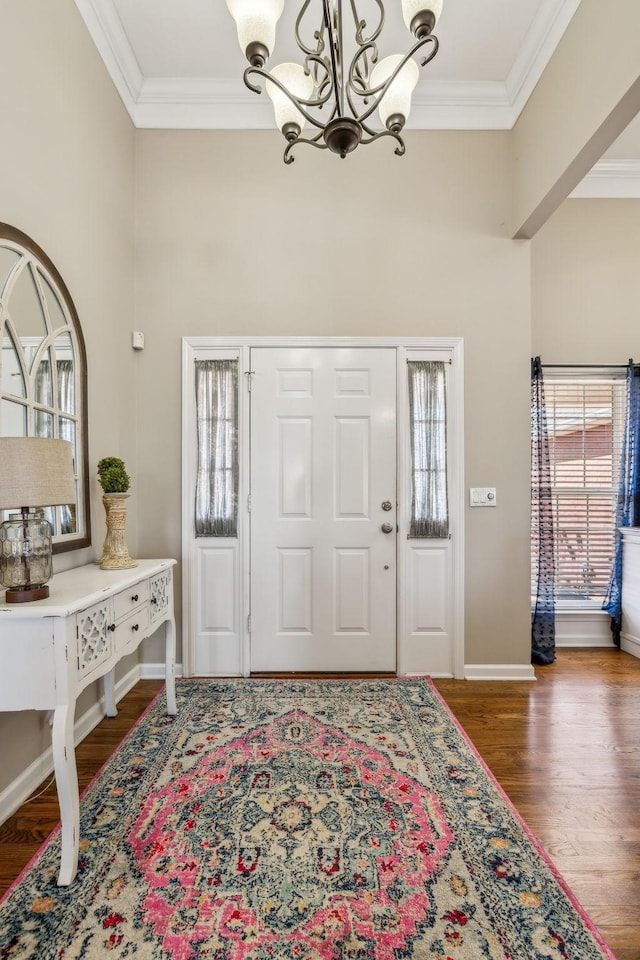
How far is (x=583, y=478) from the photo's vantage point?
3.67 metres

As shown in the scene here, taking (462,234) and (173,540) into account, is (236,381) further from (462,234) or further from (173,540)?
(462,234)

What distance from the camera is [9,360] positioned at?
73.0 inches

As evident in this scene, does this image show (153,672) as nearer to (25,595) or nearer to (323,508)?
(323,508)

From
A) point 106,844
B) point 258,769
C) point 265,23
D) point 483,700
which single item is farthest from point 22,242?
point 483,700

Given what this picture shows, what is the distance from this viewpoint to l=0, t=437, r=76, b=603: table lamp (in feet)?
4.68

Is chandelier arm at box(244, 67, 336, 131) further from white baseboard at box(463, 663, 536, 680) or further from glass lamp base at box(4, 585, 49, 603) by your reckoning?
white baseboard at box(463, 663, 536, 680)

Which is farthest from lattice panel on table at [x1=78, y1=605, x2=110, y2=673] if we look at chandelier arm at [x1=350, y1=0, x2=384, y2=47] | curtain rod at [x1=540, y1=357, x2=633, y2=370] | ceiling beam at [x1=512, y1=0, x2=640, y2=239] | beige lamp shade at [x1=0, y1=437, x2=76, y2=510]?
curtain rod at [x1=540, y1=357, x2=633, y2=370]

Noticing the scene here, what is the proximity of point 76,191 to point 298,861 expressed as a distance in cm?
298

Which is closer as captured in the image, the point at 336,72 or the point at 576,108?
the point at 336,72

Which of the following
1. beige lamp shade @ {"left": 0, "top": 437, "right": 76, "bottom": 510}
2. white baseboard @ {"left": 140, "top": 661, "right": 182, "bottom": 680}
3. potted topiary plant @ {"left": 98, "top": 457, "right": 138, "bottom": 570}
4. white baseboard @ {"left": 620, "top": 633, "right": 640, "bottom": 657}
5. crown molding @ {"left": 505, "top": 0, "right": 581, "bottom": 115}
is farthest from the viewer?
white baseboard @ {"left": 620, "top": 633, "right": 640, "bottom": 657}

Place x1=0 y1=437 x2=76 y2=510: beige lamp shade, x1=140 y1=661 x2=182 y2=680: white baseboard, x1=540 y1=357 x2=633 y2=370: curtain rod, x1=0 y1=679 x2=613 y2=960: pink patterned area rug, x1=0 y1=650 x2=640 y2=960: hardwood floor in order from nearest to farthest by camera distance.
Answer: x1=0 y1=679 x2=613 y2=960: pink patterned area rug → x1=0 y1=437 x2=76 y2=510: beige lamp shade → x1=0 y1=650 x2=640 y2=960: hardwood floor → x1=140 y1=661 x2=182 y2=680: white baseboard → x1=540 y1=357 x2=633 y2=370: curtain rod

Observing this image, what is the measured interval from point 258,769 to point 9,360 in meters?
1.95

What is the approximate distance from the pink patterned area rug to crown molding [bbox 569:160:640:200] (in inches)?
152

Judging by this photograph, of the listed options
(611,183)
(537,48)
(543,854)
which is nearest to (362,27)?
(537,48)
